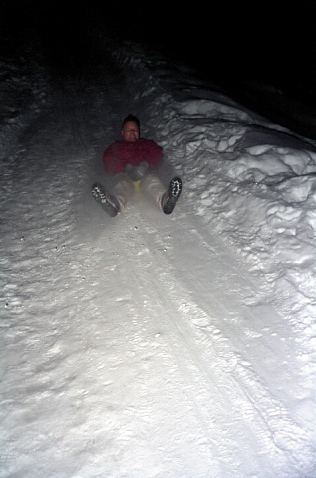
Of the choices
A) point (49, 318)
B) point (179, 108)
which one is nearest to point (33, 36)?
point (179, 108)

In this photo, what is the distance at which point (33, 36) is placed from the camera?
1466cm

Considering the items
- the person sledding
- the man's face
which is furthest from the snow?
the man's face

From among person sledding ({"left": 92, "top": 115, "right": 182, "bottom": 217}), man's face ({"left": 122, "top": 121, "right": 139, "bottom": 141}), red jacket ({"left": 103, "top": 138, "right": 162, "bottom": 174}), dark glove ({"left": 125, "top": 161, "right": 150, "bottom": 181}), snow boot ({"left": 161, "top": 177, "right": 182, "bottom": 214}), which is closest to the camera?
snow boot ({"left": 161, "top": 177, "right": 182, "bottom": 214})

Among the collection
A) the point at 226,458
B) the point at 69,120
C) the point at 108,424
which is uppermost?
the point at 69,120

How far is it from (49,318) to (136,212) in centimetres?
196

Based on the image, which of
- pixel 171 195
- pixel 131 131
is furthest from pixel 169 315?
pixel 131 131

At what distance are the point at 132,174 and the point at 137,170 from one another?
0.09 meters

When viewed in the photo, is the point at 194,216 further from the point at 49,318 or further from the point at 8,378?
the point at 8,378

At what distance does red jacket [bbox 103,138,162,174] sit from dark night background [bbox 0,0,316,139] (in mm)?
5028

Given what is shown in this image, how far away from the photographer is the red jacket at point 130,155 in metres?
5.26

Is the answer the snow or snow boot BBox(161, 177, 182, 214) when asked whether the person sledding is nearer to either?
snow boot BBox(161, 177, 182, 214)

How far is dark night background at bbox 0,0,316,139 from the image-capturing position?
37.6ft

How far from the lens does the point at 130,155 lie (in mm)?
5281

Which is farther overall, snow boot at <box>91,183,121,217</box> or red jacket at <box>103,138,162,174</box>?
red jacket at <box>103,138,162,174</box>
